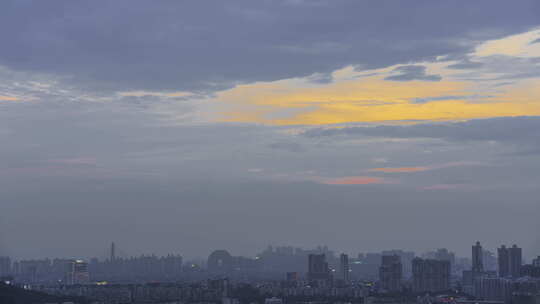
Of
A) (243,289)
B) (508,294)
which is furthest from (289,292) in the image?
(508,294)

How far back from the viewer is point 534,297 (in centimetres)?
5041

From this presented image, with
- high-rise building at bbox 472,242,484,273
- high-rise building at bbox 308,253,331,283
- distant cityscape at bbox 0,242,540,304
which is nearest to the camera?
distant cityscape at bbox 0,242,540,304

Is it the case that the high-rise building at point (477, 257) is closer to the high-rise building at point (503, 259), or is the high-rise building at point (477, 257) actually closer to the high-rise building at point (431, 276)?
the high-rise building at point (503, 259)

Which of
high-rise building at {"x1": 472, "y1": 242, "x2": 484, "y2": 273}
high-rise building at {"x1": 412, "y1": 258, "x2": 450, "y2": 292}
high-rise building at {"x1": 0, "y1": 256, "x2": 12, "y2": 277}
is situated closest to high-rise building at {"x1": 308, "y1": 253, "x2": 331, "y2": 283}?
high-rise building at {"x1": 412, "y1": 258, "x2": 450, "y2": 292}

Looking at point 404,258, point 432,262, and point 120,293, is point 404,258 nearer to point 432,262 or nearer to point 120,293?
point 432,262

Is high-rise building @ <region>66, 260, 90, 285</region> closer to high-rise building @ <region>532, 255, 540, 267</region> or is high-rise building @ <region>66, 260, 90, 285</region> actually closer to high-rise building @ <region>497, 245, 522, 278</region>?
high-rise building @ <region>497, 245, 522, 278</region>

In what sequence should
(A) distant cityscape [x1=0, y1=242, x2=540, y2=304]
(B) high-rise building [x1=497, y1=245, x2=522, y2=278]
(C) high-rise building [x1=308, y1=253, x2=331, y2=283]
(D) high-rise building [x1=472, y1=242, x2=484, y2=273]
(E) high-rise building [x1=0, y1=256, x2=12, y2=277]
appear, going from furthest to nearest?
(E) high-rise building [x1=0, y1=256, x2=12, y2=277] < (C) high-rise building [x1=308, y1=253, x2=331, y2=283] < (D) high-rise building [x1=472, y1=242, x2=484, y2=273] < (B) high-rise building [x1=497, y1=245, x2=522, y2=278] < (A) distant cityscape [x1=0, y1=242, x2=540, y2=304]

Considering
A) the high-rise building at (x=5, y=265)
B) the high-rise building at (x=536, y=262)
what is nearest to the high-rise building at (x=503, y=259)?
the high-rise building at (x=536, y=262)

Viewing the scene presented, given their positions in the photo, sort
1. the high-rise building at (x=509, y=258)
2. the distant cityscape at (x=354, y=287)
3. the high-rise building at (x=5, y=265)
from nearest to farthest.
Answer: the distant cityscape at (x=354, y=287) → the high-rise building at (x=509, y=258) → the high-rise building at (x=5, y=265)

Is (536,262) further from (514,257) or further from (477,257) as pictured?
(477,257)

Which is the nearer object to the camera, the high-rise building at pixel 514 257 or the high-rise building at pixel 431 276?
the high-rise building at pixel 431 276

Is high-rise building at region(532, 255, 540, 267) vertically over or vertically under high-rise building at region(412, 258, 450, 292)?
over

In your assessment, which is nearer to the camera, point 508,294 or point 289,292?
point 508,294

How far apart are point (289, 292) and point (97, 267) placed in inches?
3099
